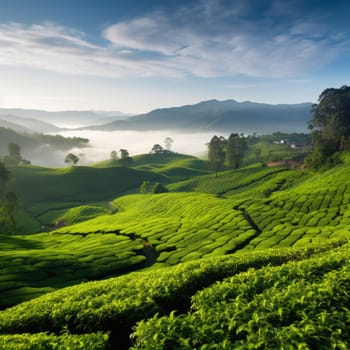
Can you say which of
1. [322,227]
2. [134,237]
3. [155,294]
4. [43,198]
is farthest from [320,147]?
[43,198]

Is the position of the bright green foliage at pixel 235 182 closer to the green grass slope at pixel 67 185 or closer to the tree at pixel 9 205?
the green grass slope at pixel 67 185

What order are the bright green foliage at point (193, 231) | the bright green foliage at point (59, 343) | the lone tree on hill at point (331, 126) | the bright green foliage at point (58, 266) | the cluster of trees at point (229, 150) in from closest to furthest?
the bright green foliage at point (59, 343), the bright green foliage at point (58, 266), the bright green foliage at point (193, 231), the lone tree on hill at point (331, 126), the cluster of trees at point (229, 150)

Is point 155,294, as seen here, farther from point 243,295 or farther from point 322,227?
point 322,227

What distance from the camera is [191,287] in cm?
1683

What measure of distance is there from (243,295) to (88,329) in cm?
756

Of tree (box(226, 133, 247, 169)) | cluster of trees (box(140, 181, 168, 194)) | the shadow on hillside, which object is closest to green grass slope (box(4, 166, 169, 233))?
cluster of trees (box(140, 181, 168, 194))

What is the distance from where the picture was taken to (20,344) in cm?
1127

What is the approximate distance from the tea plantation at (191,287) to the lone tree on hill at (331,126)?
61759 mm

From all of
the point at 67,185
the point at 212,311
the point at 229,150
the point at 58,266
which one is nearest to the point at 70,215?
the point at 67,185

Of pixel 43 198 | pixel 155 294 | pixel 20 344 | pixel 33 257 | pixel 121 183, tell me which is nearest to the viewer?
pixel 20 344

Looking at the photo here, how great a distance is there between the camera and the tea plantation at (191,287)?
10.2 metres

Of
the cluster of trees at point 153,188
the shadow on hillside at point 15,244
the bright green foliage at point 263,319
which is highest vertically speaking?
the bright green foliage at point 263,319

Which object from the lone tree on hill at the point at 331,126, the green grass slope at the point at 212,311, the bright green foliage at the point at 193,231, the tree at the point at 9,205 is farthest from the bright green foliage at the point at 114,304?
the lone tree on hill at the point at 331,126

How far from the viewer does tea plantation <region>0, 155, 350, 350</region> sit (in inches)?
403
